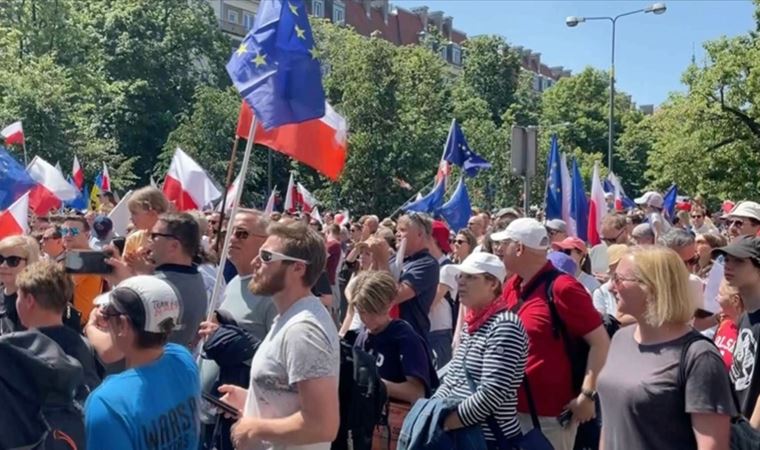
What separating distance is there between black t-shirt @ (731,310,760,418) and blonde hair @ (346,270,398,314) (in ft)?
6.30

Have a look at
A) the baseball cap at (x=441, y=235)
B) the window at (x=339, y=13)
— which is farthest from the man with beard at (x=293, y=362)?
the window at (x=339, y=13)

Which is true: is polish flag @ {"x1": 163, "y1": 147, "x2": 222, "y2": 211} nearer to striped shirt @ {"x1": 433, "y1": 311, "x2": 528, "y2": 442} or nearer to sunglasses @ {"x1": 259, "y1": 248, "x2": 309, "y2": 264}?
striped shirt @ {"x1": 433, "y1": 311, "x2": 528, "y2": 442}

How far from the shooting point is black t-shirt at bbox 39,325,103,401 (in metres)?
4.65

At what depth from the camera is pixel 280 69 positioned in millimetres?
6473

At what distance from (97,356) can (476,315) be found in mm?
1896

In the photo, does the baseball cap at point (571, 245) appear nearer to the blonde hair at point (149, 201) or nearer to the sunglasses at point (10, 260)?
the blonde hair at point (149, 201)

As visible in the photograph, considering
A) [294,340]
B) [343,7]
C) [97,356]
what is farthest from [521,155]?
[343,7]

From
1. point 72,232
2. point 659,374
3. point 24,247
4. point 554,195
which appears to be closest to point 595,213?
point 554,195

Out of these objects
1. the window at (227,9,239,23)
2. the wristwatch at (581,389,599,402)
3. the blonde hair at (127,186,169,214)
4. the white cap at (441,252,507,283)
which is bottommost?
the wristwatch at (581,389,599,402)

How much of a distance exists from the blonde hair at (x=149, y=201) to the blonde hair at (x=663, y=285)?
3.57 meters

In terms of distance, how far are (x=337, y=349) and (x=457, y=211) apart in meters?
11.2

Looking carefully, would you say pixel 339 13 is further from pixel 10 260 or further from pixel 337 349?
pixel 337 349

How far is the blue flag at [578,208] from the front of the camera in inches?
503

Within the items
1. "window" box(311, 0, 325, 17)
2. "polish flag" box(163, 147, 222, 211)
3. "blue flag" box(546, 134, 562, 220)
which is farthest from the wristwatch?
"window" box(311, 0, 325, 17)
